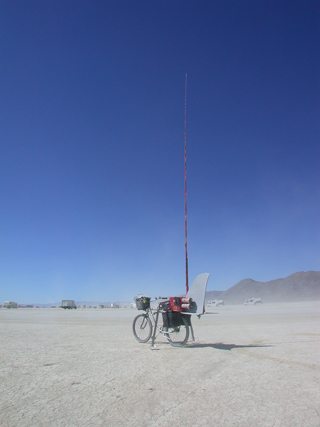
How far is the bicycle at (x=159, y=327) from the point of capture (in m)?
9.77

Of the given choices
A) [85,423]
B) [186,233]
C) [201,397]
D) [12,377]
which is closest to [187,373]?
[201,397]

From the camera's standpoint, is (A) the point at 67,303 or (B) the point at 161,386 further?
(A) the point at 67,303

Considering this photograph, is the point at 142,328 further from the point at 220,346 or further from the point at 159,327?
the point at 220,346

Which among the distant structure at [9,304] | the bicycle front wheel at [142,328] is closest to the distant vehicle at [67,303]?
the distant structure at [9,304]

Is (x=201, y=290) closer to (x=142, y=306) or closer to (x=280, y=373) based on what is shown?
(x=142, y=306)

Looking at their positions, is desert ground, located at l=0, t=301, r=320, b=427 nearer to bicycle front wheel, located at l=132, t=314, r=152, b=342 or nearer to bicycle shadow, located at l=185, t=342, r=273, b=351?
bicycle shadow, located at l=185, t=342, r=273, b=351

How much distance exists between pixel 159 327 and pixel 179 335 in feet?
2.20

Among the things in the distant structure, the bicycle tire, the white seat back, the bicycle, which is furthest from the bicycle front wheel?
the distant structure

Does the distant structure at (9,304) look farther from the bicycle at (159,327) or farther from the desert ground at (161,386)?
the desert ground at (161,386)

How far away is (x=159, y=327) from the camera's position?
10.3 metres

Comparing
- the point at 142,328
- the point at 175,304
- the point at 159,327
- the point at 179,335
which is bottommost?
the point at 179,335

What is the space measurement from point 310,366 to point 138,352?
434 centimetres

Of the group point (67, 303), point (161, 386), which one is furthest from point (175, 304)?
point (67, 303)

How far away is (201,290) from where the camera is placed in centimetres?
1006
